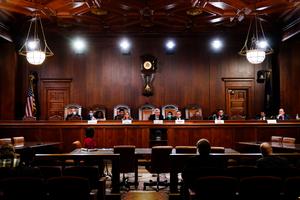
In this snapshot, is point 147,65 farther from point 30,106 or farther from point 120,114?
point 30,106

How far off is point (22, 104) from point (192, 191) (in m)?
10.1

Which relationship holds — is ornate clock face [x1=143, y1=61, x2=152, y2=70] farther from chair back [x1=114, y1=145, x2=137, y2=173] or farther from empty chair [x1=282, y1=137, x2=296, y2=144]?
chair back [x1=114, y1=145, x2=137, y2=173]

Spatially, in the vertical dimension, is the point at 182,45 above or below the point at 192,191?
above

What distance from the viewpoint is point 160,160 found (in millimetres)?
6414

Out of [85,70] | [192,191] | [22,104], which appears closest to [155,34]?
[85,70]

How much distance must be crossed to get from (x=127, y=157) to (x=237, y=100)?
771 cm

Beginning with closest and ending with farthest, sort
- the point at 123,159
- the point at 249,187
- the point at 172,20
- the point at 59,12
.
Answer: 1. the point at 249,187
2. the point at 123,159
3. the point at 59,12
4. the point at 172,20

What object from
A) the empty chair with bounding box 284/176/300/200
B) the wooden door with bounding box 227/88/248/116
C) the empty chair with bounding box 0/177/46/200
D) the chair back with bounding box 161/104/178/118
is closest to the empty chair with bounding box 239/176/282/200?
the empty chair with bounding box 284/176/300/200

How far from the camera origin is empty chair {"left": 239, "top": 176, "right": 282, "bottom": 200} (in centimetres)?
356

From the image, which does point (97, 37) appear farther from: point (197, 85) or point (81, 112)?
A: point (197, 85)

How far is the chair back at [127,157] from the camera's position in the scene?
637 centimetres

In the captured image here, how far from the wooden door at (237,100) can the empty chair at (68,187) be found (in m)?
10.1

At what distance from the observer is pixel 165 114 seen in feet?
40.3

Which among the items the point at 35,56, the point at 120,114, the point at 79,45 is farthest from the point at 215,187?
the point at 79,45
